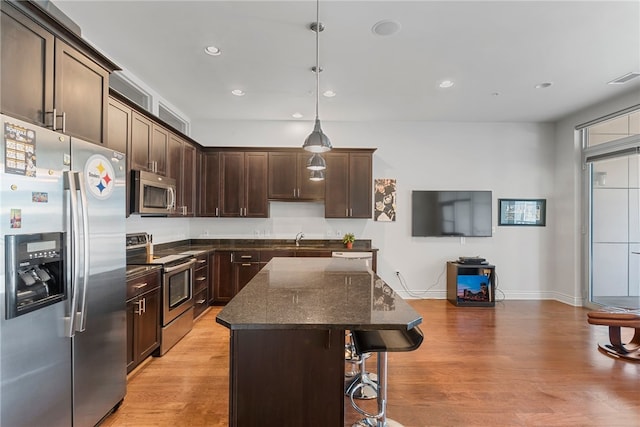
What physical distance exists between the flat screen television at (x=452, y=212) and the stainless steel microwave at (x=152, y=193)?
3.75 meters

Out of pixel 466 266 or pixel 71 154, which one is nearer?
pixel 71 154

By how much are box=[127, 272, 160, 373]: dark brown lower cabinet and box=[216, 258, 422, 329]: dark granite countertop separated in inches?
44.8

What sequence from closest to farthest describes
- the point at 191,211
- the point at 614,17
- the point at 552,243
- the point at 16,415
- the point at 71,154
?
1. the point at 16,415
2. the point at 71,154
3. the point at 614,17
4. the point at 191,211
5. the point at 552,243

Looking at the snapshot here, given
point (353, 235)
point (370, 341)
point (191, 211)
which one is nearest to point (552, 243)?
point (353, 235)

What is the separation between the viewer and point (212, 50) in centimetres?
310

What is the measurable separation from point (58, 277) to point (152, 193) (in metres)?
1.82

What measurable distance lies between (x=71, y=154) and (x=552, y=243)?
21.5 ft

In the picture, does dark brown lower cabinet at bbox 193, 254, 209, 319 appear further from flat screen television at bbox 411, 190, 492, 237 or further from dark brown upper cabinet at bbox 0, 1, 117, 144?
flat screen television at bbox 411, 190, 492, 237

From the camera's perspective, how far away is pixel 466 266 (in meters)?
5.03

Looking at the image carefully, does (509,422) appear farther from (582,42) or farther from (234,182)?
(234,182)

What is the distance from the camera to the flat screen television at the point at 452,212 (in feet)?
17.8

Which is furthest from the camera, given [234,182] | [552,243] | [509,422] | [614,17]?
[552,243]

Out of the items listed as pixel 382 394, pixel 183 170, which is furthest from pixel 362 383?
pixel 183 170

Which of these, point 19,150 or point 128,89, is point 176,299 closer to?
point 19,150
